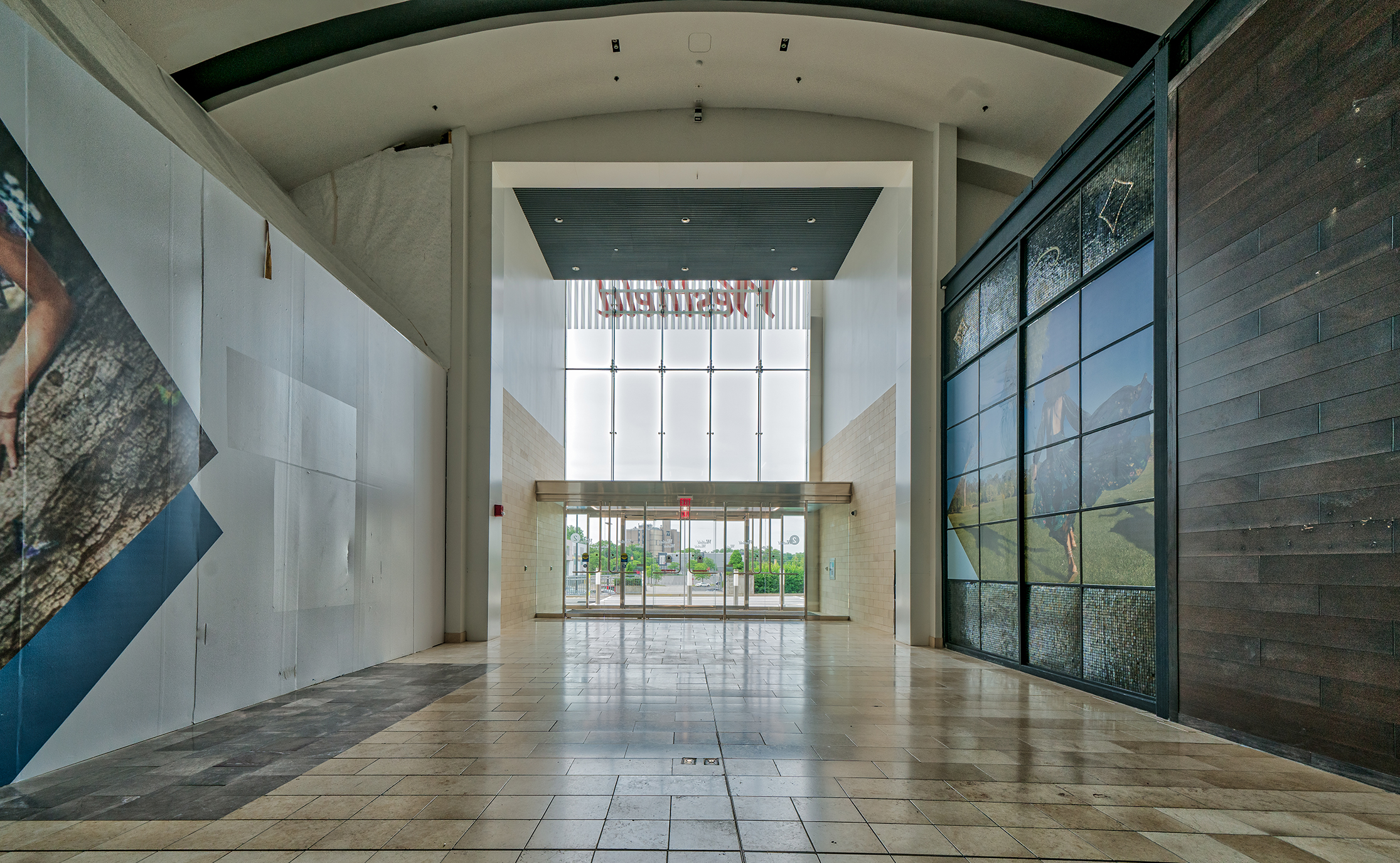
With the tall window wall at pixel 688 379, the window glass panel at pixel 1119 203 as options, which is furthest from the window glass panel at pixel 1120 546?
the tall window wall at pixel 688 379

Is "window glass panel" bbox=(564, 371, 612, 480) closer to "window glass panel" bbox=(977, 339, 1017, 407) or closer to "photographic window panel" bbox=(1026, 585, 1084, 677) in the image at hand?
"window glass panel" bbox=(977, 339, 1017, 407)

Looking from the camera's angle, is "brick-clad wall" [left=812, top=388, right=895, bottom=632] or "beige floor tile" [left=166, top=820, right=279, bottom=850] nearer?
"beige floor tile" [left=166, top=820, right=279, bottom=850]

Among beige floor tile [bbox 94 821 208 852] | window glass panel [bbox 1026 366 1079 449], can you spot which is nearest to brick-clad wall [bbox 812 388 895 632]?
window glass panel [bbox 1026 366 1079 449]

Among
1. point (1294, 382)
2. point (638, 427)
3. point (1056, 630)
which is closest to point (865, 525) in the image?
point (1056, 630)

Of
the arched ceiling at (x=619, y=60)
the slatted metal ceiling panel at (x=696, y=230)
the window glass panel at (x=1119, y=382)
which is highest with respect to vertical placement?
the arched ceiling at (x=619, y=60)

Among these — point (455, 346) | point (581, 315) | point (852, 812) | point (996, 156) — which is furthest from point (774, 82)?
point (581, 315)

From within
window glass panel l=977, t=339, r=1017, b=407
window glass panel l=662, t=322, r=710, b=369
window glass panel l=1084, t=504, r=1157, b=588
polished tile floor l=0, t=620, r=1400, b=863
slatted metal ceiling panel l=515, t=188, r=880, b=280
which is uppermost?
slatted metal ceiling panel l=515, t=188, r=880, b=280

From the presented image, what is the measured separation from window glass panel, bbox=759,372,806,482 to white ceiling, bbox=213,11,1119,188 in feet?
34.6

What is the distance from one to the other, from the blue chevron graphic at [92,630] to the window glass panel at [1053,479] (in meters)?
7.17

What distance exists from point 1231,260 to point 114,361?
273 inches

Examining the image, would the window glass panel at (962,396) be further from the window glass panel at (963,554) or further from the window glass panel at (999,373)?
the window glass panel at (963,554)

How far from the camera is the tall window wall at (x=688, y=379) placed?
21.9m

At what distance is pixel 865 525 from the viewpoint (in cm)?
1558

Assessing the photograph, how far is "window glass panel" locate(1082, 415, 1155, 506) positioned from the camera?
21.2 feet
